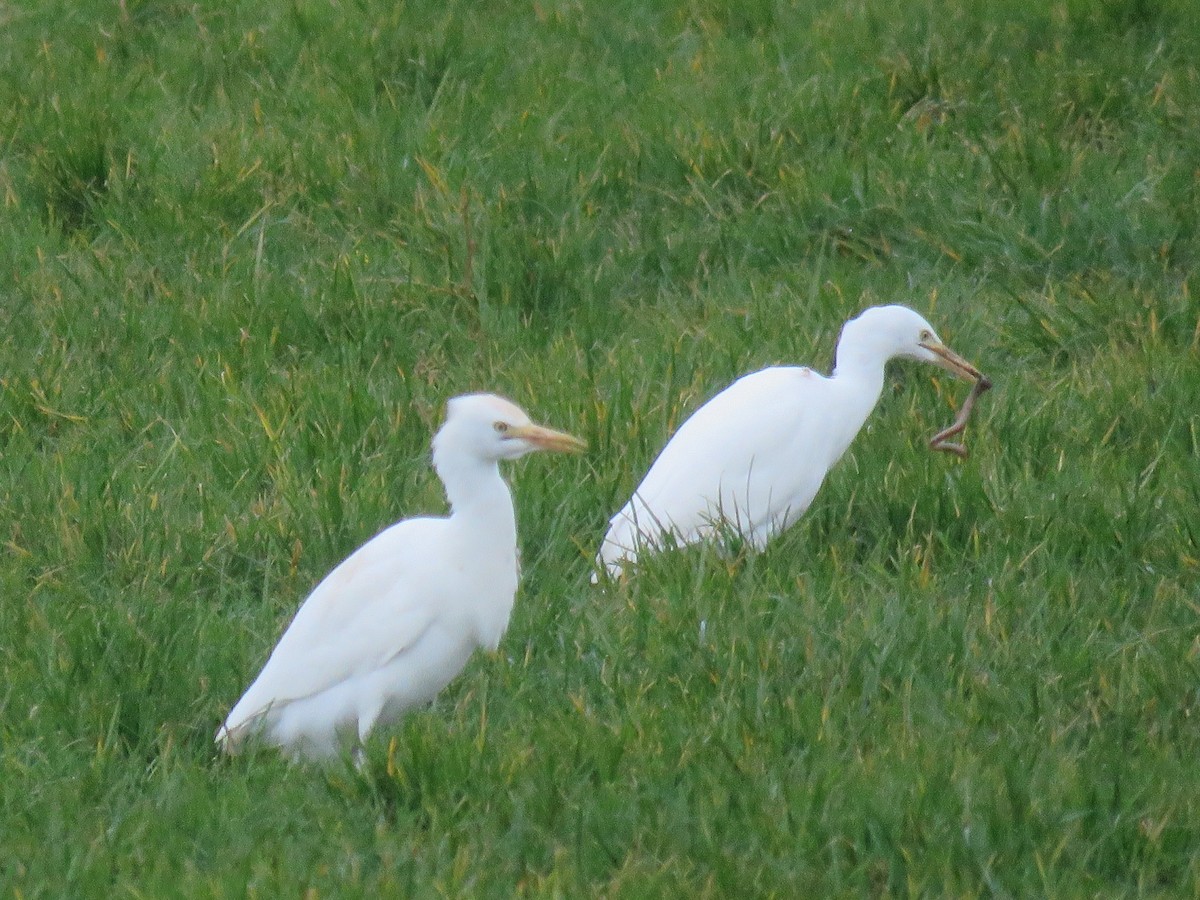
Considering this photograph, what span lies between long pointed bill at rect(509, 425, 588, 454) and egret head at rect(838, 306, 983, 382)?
4.71 ft

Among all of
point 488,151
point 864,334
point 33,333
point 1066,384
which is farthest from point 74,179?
point 1066,384

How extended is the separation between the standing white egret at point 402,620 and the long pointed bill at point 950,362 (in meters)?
1.56

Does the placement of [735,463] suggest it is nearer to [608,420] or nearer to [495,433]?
[608,420]

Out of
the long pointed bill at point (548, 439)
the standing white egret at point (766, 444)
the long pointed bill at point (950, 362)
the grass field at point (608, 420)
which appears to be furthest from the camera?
the long pointed bill at point (950, 362)

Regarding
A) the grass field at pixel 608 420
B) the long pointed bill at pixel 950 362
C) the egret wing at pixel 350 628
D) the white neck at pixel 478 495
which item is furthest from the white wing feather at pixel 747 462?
the egret wing at pixel 350 628

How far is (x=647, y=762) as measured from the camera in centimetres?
353

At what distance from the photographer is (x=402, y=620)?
4.08 meters

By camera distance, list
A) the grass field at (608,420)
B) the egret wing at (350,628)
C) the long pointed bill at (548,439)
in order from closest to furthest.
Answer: the grass field at (608,420)
the egret wing at (350,628)
the long pointed bill at (548,439)

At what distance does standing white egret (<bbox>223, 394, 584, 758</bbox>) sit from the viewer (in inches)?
160

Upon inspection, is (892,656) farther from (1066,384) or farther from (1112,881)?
(1066,384)

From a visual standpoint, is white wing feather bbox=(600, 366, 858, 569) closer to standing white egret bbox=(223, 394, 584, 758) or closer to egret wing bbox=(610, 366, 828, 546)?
egret wing bbox=(610, 366, 828, 546)

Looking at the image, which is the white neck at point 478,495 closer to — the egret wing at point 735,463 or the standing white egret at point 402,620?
the standing white egret at point 402,620

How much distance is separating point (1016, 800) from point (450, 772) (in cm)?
104

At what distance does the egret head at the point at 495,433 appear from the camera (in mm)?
4203
